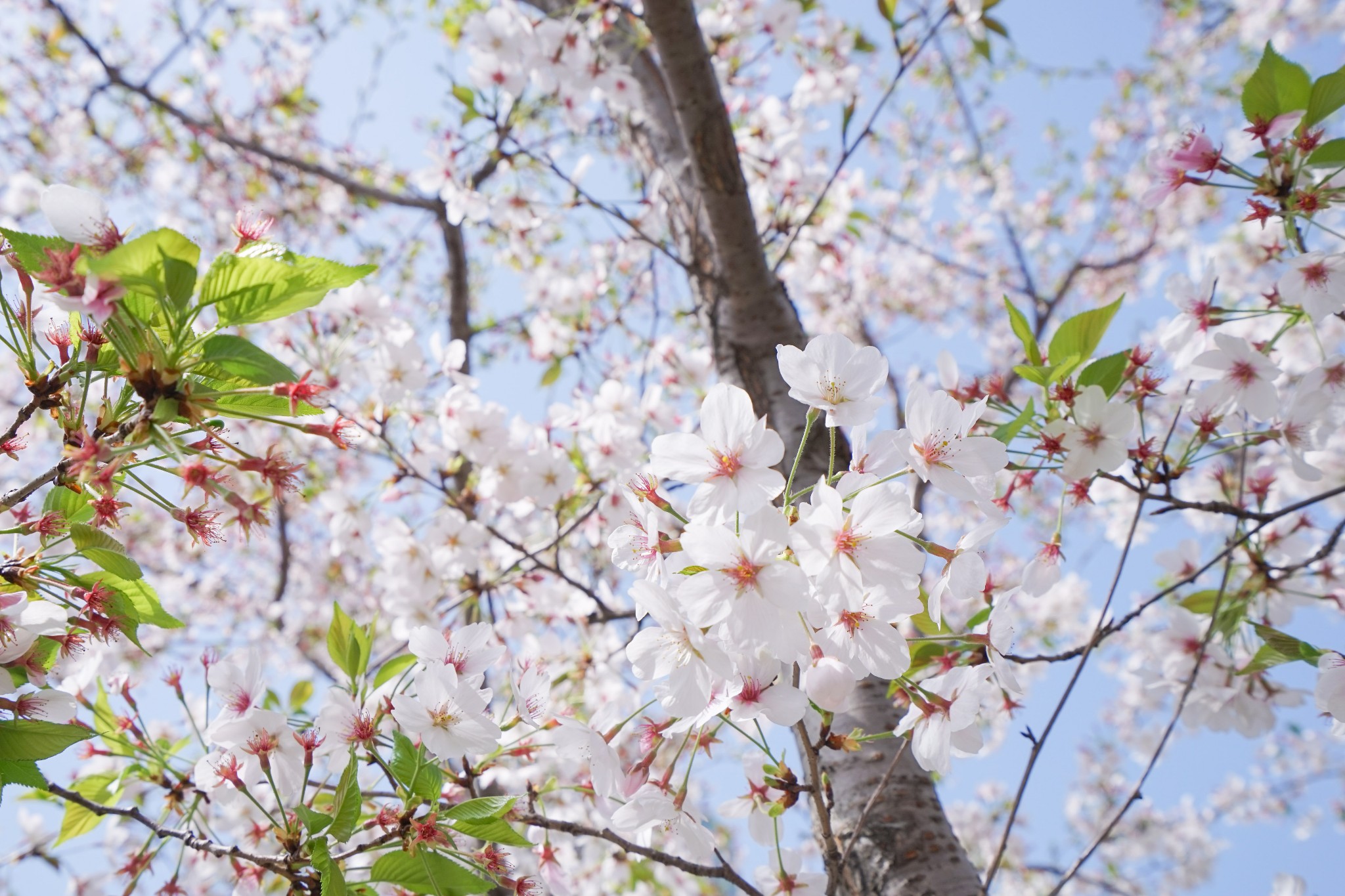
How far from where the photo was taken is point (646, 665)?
3.01ft

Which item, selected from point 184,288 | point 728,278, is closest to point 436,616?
point 728,278

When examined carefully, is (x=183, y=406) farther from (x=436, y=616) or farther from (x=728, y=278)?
(x=436, y=616)

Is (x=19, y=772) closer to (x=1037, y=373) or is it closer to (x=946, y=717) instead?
(x=946, y=717)

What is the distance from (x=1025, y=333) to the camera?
1.13 meters

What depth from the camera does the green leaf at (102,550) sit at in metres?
0.87

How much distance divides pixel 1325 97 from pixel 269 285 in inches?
56.3

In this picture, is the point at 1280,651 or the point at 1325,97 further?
the point at 1280,651

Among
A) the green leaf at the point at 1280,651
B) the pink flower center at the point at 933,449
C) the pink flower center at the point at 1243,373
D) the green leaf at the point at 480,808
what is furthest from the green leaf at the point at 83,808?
the pink flower center at the point at 1243,373

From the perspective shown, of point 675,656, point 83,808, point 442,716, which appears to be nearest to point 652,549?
point 675,656

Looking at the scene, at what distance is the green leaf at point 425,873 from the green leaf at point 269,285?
2.18ft

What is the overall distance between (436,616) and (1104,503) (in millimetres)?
2422

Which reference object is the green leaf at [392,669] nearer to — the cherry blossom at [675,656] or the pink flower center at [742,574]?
the cherry blossom at [675,656]

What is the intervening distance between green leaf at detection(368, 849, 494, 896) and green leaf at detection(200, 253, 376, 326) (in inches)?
26.1

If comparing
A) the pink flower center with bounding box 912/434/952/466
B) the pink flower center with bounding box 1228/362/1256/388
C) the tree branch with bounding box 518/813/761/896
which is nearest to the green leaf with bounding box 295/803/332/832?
the tree branch with bounding box 518/813/761/896
